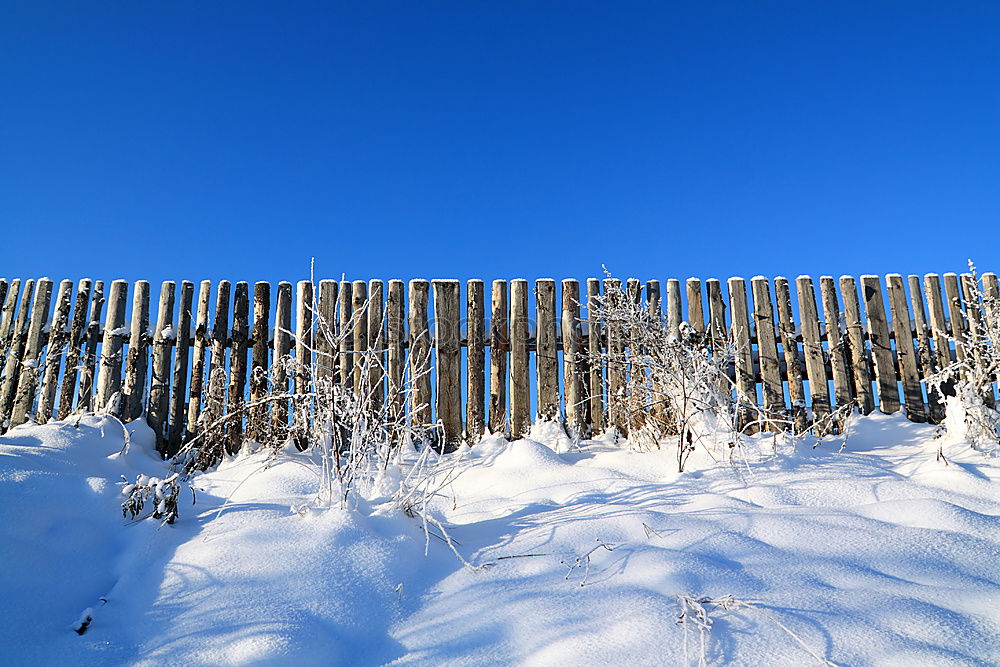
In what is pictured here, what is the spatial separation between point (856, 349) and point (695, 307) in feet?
4.84

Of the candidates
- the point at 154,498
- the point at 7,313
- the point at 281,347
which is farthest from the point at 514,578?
the point at 7,313

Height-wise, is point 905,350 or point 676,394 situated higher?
point 905,350

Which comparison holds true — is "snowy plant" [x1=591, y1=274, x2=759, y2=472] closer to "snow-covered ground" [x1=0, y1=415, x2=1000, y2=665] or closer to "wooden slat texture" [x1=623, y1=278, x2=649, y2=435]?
"wooden slat texture" [x1=623, y1=278, x2=649, y2=435]

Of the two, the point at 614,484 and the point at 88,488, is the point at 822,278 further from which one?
the point at 88,488

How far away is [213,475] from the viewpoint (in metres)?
4.57

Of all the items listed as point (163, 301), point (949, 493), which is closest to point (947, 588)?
point (949, 493)

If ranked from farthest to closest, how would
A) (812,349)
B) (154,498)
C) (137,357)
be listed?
1. (812,349)
2. (137,357)
3. (154,498)

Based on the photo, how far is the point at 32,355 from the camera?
235 inches

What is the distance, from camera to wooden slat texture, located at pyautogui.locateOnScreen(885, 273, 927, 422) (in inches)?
224

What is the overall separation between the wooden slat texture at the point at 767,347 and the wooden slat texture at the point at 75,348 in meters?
5.73

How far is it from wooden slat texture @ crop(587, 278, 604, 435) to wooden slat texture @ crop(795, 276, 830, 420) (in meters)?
1.83

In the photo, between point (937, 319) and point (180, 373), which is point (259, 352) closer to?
point (180, 373)

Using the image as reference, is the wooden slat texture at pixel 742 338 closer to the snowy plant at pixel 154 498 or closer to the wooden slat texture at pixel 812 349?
the wooden slat texture at pixel 812 349

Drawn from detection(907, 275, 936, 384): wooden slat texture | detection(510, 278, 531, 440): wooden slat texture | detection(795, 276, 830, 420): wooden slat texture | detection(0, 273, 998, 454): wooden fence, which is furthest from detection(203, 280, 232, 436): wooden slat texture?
detection(907, 275, 936, 384): wooden slat texture
